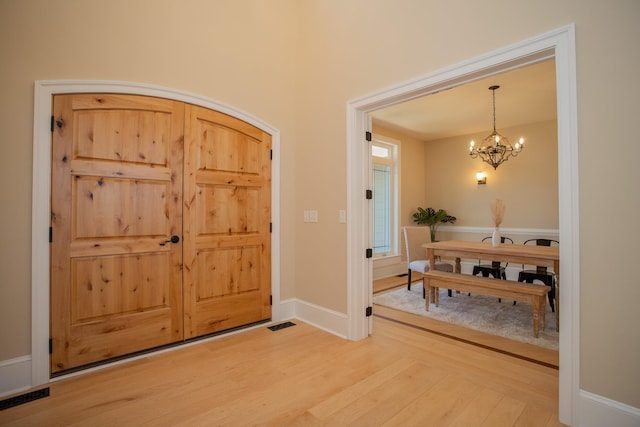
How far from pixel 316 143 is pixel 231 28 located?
4.77ft

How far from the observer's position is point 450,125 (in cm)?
615

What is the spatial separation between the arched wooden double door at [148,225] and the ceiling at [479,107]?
295 centimetres

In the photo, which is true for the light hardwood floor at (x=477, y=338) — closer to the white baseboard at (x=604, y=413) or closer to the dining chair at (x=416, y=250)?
the white baseboard at (x=604, y=413)

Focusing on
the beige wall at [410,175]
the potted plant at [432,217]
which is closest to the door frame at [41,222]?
the beige wall at [410,175]

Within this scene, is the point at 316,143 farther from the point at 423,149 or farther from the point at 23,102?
the point at 423,149

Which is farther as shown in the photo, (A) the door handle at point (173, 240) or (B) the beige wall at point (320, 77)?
(A) the door handle at point (173, 240)

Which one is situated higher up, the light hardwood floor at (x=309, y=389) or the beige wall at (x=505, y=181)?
the beige wall at (x=505, y=181)

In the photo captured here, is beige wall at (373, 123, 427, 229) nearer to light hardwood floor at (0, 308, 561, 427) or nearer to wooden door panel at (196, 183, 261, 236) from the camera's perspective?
wooden door panel at (196, 183, 261, 236)

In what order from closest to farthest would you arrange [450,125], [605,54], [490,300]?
1. [605,54]
2. [490,300]
3. [450,125]

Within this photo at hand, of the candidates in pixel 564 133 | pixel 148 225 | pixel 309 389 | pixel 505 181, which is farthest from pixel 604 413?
pixel 505 181

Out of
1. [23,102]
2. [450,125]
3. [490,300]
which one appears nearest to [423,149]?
[450,125]

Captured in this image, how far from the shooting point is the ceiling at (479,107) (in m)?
4.05

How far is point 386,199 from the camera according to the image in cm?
659

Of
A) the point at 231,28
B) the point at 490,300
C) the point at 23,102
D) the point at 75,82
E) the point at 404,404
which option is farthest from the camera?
the point at 490,300
